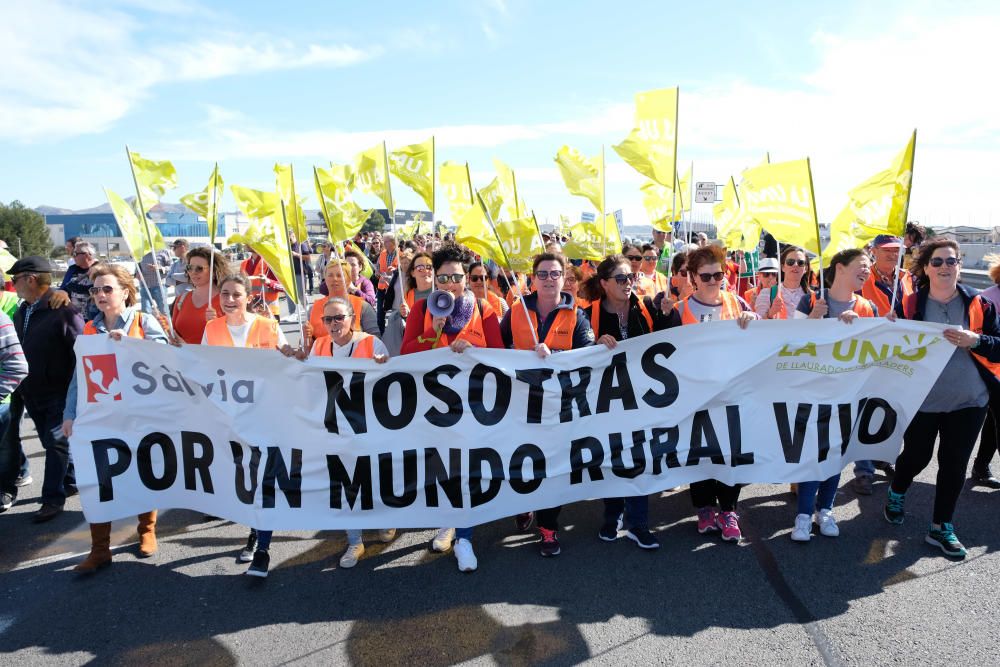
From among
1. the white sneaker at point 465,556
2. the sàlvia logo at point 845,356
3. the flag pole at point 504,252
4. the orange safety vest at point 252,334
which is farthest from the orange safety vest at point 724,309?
the orange safety vest at point 252,334

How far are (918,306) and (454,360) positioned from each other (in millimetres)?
3161

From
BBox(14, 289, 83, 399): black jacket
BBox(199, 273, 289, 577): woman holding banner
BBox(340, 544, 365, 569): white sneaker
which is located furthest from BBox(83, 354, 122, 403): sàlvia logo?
BBox(340, 544, 365, 569): white sneaker

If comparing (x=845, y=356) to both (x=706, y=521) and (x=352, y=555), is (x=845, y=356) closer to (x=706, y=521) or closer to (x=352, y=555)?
(x=706, y=521)

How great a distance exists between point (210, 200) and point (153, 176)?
1.50ft

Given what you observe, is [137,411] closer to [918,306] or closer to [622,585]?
[622,585]

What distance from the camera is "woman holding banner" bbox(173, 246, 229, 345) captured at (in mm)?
5098

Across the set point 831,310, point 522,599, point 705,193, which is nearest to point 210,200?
point 522,599

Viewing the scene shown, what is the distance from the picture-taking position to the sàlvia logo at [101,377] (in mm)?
4160

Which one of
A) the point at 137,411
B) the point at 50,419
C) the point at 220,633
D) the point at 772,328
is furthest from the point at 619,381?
the point at 50,419

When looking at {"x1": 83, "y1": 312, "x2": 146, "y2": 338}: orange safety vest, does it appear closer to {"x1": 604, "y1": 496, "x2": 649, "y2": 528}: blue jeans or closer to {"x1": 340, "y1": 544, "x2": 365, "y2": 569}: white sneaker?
A: {"x1": 340, "y1": 544, "x2": 365, "y2": 569}: white sneaker

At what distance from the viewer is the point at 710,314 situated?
4520mm

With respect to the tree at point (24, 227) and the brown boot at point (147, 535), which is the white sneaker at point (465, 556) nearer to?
the brown boot at point (147, 535)

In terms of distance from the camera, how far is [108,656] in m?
3.23

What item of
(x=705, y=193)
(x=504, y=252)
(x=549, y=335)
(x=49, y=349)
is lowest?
(x=49, y=349)
